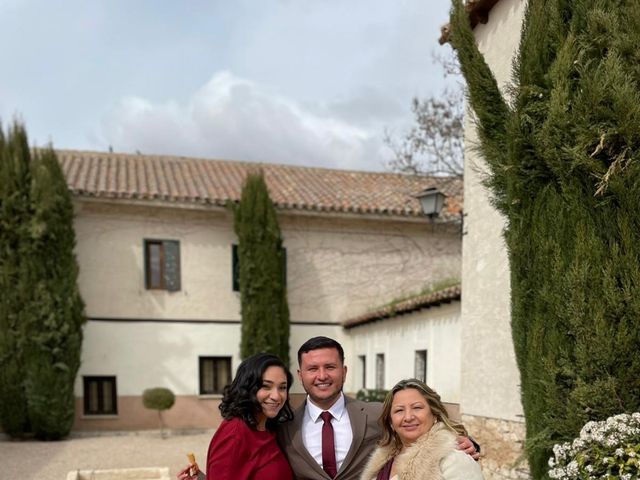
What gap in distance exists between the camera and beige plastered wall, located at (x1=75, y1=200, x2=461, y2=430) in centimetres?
1419

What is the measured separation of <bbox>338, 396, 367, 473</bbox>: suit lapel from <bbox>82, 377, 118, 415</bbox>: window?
41.9ft

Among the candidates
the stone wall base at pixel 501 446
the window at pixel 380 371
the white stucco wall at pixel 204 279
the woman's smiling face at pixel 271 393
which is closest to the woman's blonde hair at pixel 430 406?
the woman's smiling face at pixel 271 393

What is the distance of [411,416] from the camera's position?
2402 mm

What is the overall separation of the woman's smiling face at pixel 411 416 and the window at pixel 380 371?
36.8 ft

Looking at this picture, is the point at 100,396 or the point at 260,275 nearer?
the point at 260,275

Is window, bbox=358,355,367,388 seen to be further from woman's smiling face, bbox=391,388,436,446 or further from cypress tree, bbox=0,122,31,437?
woman's smiling face, bbox=391,388,436,446

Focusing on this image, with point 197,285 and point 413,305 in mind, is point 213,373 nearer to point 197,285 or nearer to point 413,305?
point 197,285

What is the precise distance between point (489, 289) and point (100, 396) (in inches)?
428

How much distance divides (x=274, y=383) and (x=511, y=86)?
3.22 metres

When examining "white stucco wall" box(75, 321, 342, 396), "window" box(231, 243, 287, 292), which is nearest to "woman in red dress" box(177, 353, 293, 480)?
"white stucco wall" box(75, 321, 342, 396)

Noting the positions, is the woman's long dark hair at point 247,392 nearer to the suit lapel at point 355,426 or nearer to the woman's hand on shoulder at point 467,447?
the suit lapel at point 355,426

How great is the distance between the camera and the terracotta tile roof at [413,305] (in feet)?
31.9

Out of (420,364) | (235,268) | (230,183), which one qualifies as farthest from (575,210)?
(230,183)

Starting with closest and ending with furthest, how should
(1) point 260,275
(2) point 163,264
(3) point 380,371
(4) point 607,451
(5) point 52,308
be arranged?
1. (4) point 607,451
2. (5) point 52,308
3. (3) point 380,371
4. (1) point 260,275
5. (2) point 163,264
